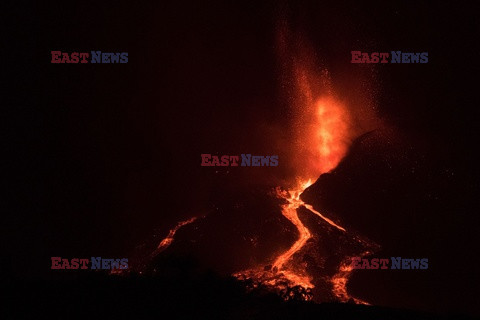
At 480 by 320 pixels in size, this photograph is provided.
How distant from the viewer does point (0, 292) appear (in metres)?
7.40

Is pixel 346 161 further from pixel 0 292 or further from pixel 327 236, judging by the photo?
pixel 0 292

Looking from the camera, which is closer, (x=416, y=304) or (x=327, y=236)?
(x=416, y=304)

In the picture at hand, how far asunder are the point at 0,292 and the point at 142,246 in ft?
78.5

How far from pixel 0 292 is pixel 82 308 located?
180 centimetres

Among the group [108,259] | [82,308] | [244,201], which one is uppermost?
[82,308]

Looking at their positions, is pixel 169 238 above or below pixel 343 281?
above

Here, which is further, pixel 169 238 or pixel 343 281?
pixel 169 238

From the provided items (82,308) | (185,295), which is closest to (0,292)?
(82,308)

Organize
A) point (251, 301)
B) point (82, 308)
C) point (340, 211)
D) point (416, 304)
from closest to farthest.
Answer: point (82, 308) → point (251, 301) → point (416, 304) → point (340, 211)

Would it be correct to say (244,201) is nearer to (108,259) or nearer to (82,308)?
(108,259)

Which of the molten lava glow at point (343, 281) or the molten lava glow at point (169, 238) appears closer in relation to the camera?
the molten lava glow at point (343, 281)

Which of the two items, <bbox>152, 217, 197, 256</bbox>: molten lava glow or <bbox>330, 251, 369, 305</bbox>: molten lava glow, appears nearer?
<bbox>330, 251, 369, 305</bbox>: molten lava glow

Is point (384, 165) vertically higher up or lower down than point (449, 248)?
higher up

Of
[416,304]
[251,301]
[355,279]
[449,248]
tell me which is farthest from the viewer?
[449,248]
